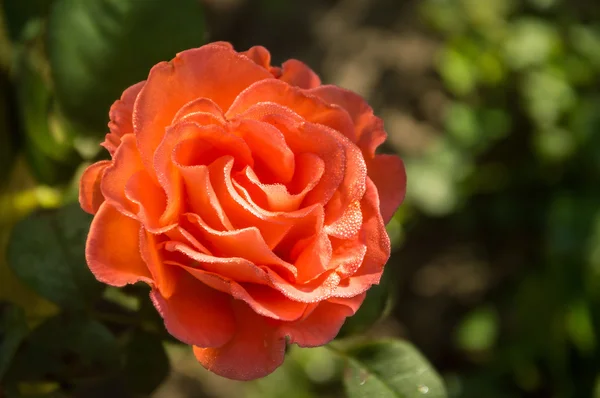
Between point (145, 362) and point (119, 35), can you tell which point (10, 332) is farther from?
point (119, 35)

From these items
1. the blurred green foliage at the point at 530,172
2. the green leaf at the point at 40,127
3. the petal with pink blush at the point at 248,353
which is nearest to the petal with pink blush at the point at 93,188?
the petal with pink blush at the point at 248,353

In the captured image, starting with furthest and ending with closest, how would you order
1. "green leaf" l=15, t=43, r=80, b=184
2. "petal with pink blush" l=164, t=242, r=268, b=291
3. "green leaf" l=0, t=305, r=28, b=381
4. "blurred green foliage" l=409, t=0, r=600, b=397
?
1. "blurred green foliage" l=409, t=0, r=600, b=397
2. "green leaf" l=15, t=43, r=80, b=184
3. "green leaf" l=0, t=305, r=28, b=381
4. "petal with pink blush" l=164, t=242, r=268, b=291

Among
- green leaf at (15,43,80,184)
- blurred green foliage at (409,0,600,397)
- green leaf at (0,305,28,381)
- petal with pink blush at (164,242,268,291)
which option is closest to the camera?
petal with pink blush at (164,242,268,291)

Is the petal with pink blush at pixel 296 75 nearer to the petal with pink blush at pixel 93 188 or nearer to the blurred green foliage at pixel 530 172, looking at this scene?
the petal with pink blush at pixel 93 188

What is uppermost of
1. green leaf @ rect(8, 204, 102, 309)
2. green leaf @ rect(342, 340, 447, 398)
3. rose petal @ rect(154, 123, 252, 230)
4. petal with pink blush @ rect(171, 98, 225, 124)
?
petal with pink blush @ rect(171, 98, 225, 124)

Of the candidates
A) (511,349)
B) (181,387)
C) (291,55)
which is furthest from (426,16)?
(181,387)

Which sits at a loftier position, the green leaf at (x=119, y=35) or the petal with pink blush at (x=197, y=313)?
the green leaf at (x=119, y=35)

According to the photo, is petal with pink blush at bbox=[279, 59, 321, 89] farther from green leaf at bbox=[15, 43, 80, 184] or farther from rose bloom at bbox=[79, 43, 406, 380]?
green leaf at bbox=[15, 43, 80, 184]

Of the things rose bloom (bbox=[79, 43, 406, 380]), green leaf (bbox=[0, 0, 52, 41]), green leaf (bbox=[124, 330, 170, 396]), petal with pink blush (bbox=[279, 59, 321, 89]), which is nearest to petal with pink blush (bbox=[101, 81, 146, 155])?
rose bloom (bbox=[79, 43, 406, 380])

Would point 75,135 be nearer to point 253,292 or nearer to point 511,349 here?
point 253,292
